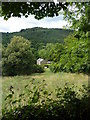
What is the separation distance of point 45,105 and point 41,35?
1.90 feet

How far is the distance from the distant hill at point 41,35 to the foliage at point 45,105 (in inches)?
13.7

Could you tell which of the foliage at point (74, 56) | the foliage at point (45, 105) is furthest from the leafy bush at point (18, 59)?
the foliage at point (74, 56)

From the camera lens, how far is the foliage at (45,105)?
5.11 feet

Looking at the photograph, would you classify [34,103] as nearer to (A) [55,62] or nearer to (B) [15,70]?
(B) [15,70]

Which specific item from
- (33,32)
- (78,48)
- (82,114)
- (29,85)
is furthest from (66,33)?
(82,114)

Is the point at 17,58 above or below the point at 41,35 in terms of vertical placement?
below

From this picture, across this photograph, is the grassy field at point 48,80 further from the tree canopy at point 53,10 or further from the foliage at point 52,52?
the tree canopy at point 53,10

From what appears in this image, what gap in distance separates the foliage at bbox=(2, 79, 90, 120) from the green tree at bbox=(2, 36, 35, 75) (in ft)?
0.46

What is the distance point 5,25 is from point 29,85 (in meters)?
0.51

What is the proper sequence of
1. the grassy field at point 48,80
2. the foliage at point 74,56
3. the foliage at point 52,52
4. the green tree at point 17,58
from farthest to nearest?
1. the foliage at point 74,56
2. the foliage at point 52,52
3. the grassy field at point 48,80
4. the green tree at point 17,58

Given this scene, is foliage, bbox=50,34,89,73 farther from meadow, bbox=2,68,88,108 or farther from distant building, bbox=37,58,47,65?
distant building, bbox=37,58,47,65

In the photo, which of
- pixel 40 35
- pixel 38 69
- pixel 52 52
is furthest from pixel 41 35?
pixel 38 69

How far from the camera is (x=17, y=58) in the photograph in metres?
1.50

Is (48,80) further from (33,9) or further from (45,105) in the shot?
(33,9)
